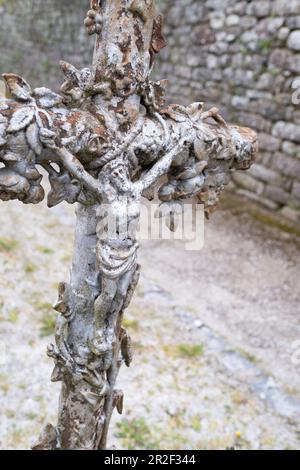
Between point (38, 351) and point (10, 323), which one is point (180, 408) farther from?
point (10, 323)

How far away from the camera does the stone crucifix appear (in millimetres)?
1168

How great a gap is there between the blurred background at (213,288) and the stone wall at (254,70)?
14 millimetres

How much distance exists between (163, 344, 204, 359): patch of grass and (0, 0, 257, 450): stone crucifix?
1598 millimetres

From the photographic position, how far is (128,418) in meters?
2.58

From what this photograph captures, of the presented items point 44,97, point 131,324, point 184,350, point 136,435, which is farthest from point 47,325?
point 44,97

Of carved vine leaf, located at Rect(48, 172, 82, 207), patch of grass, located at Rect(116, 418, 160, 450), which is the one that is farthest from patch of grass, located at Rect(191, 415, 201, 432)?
carved vine leaf, located at Rect(48, 172, 82, 207)

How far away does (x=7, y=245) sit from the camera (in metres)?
3.91

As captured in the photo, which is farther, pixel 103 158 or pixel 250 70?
pixel 250 70

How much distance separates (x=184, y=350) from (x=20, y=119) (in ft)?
7.56

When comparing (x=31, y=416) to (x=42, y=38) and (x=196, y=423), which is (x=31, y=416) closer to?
(x=196, y=423)

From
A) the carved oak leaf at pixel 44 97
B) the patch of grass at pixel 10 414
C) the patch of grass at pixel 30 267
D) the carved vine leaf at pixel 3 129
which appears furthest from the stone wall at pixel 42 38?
the carved vine leaf at pixel 3 129

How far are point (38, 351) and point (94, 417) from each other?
1.46 metres

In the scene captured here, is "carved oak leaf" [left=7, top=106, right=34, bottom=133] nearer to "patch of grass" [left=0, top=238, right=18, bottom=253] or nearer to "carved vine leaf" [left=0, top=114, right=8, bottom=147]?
"carved vine leaf" [left=0, top=114, right=8, bottom=147]

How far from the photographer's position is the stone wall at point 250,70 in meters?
4.83
